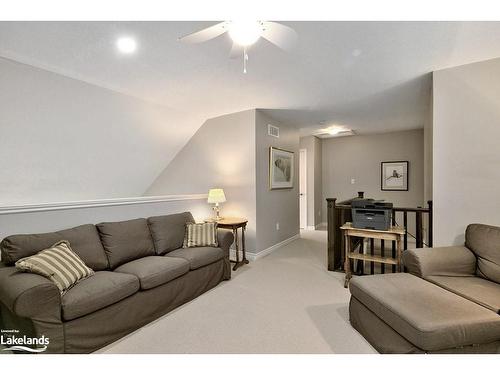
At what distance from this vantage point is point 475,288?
1836mm

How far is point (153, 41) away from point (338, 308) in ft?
9.54

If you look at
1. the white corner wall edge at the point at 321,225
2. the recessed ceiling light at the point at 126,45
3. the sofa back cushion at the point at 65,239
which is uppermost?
the recessed ceiling light at the point at 126,45

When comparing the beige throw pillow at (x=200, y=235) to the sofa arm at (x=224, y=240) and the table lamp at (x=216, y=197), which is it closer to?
the sofa arm at (x=224, y=240)

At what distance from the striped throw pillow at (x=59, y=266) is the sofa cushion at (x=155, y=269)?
352 mm

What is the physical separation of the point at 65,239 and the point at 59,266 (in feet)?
1.35

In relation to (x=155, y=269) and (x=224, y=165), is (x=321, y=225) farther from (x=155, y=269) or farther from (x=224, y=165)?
(x=155, y=269)

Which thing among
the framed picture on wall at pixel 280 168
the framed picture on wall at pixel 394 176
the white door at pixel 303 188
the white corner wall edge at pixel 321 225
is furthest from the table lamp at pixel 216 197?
the framed picture on wall at pixel 394 176

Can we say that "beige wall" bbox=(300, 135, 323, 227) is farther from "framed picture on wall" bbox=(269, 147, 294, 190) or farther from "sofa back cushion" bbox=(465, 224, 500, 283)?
"sofa back cushion" bbox=(465, 224, 500, 283)

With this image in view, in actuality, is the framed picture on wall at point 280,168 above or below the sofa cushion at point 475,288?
above

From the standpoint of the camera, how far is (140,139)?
3.89 metres

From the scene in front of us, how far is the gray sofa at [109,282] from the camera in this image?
1.61 m

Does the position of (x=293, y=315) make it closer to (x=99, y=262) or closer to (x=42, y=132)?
(x=99, y=262)

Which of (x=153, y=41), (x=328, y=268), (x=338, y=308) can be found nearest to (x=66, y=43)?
(x=153, y=41)

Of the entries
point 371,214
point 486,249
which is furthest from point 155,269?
point 486,249
